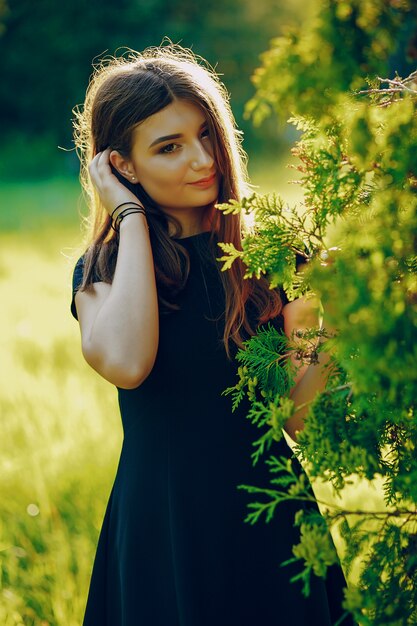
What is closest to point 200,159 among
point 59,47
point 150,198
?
point 150,198

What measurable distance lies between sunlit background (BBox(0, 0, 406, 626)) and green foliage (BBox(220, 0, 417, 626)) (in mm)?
164

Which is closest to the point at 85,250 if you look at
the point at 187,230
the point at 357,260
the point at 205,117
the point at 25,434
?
the point at 187,230

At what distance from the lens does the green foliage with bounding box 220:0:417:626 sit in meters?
1.19

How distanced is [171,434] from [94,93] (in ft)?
3.38

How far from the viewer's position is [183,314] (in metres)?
2.10

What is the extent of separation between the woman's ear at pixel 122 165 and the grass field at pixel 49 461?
1.14 feet

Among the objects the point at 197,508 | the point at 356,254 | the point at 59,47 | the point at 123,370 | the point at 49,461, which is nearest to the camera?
the point at 356,254

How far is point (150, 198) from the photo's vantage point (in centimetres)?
221

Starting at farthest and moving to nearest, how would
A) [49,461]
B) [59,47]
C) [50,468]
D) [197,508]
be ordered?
[59,47]
[49,461]
[50,468]
[197,508]

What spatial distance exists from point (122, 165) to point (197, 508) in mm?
953

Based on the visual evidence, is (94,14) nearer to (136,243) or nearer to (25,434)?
(25,434)

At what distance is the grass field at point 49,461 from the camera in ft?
10.4

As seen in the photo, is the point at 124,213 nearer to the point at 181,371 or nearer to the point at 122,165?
the point at 122,165

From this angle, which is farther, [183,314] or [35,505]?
[35,505]
